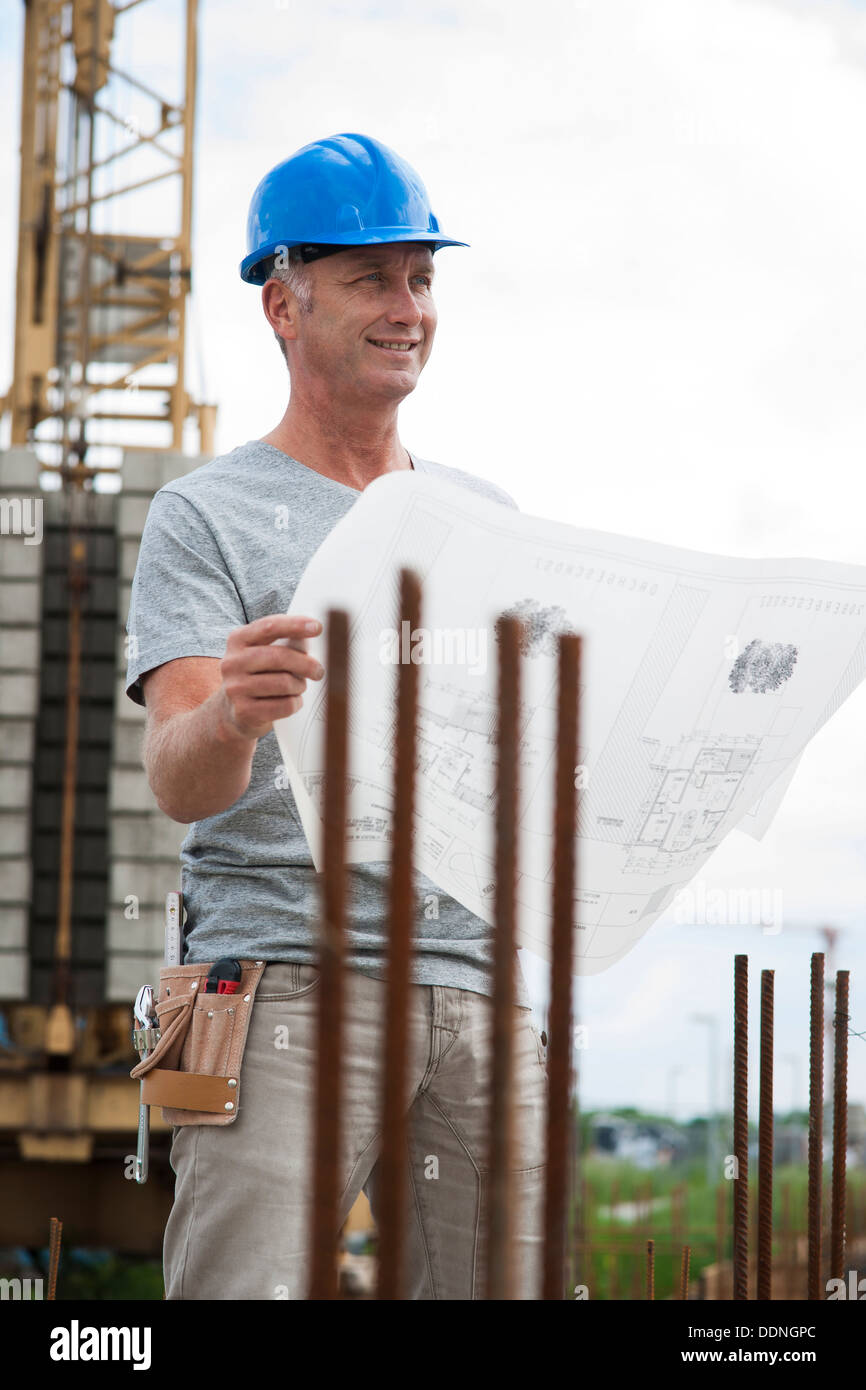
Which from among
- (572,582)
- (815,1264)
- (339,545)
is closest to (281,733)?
(339,545)

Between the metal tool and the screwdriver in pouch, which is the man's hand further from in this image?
the metal tool

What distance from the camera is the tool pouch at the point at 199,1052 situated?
7.24ft

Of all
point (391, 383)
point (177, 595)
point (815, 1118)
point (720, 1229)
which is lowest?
point (720, 1229)

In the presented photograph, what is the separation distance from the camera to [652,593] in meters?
1.88

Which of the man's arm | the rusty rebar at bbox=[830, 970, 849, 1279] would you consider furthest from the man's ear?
the rusty rebar at bbox=[830, 970, 849, 1279]

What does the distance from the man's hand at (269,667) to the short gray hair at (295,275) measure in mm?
836

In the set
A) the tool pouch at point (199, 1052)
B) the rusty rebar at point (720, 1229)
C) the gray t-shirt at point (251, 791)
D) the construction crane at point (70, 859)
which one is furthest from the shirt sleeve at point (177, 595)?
the construction crane at point (70, 859)

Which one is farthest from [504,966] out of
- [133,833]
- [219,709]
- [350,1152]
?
[133,833]

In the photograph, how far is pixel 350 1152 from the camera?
221cm

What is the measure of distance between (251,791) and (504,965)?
3.23ft

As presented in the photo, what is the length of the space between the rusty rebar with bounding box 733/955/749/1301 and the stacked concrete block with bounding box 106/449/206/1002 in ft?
41.6

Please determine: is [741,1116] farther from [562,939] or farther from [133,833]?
[133,833]

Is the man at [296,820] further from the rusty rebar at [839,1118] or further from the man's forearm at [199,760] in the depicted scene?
the rusty rebar at [839,1118]

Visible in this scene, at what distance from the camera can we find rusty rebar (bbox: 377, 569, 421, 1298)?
137cm
